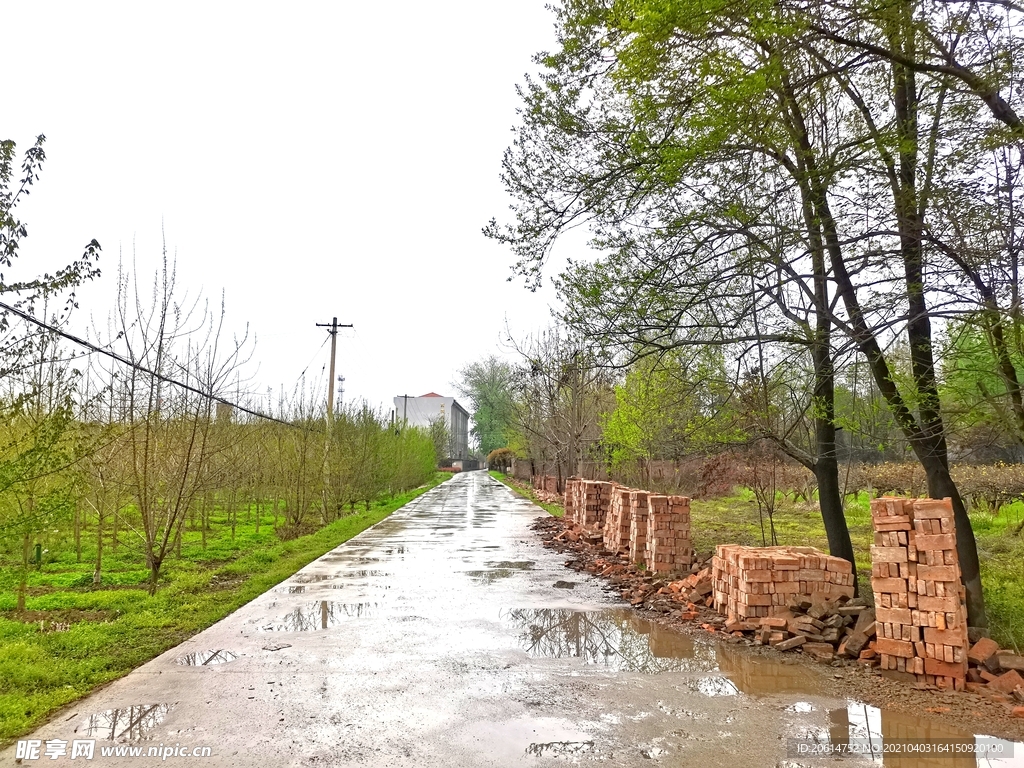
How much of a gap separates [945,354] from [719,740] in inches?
157

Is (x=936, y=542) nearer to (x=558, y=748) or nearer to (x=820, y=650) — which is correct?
(x=820, y=650)

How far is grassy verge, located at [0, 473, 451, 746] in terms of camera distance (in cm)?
507

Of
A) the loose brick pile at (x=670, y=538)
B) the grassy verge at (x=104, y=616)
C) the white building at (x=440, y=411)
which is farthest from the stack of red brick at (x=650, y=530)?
the white building at (x=440, y=411)

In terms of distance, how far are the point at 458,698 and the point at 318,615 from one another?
324 centimetres

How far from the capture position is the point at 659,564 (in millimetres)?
9812

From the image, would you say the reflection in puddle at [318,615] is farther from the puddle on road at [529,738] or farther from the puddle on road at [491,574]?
the puddle on road at [529,738]

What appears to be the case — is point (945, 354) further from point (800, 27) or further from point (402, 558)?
point (402, 558)

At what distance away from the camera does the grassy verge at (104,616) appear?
16.6 feet

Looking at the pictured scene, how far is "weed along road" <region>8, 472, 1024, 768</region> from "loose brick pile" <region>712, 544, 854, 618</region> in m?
0.64

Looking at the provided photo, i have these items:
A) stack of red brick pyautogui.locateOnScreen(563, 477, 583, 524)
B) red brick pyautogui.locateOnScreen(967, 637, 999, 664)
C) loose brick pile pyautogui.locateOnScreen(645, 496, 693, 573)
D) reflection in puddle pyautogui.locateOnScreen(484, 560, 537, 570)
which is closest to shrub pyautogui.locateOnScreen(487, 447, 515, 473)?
stack of red brick pyautogui.locateOnScreen(563, 477, 583, 524)

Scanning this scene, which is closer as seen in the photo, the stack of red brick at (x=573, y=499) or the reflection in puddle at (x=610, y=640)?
the reflection in puddle at (x=610, y=640)

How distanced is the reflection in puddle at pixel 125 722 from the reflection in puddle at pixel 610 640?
312 centimetres

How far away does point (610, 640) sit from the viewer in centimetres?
655

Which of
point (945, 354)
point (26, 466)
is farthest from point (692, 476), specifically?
point (26, 466)
